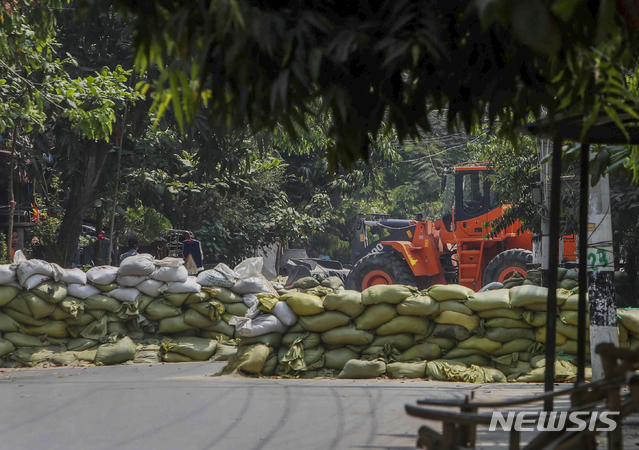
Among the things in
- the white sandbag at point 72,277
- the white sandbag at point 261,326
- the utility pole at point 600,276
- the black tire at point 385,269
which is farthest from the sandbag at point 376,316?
the black tire at point 385,269

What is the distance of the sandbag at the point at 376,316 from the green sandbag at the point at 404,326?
56mm

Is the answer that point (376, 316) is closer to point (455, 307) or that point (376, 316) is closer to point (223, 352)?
point (455, 307)

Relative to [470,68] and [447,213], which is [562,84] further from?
[447,213]

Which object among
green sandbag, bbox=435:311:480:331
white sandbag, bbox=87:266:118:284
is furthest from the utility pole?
white sandbag, bbox=87:266:118:284

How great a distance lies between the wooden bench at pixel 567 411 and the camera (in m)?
2.46

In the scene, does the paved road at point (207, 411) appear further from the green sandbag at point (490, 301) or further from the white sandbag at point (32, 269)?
the white sandbag at point (32, 269)

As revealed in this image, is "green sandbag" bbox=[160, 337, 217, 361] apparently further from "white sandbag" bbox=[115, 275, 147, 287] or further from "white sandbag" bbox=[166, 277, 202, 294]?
"white sandbag" bbox=[115, 275, 147, 287]

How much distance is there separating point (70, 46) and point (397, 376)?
11.1 m

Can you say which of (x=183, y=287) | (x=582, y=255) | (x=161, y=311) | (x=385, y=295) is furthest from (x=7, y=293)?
(x=582, y=255)

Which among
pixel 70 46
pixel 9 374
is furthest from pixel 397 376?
pixel 70 46

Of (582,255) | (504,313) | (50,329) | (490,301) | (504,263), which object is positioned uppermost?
(504,263)

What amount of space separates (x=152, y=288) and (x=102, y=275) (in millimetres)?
668

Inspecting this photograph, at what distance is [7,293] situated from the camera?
340 inches

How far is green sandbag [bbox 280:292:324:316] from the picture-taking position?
25.7 feet
